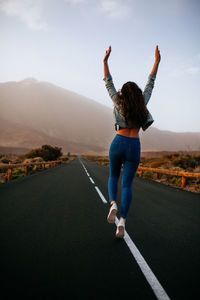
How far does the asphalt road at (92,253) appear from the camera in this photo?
1.82 metres

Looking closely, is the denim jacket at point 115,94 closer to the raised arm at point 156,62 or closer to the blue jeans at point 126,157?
the raised arm at point 156,62

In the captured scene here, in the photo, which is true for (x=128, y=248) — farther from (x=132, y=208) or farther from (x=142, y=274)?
(x=132, y=208)

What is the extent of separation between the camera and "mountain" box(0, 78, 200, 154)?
377ft

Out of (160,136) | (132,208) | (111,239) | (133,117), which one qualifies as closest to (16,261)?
(111,239)

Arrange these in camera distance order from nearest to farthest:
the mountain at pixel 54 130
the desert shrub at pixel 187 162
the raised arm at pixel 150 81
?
the raised arm at pixel 150 81, the desert shrub at pixel 187 162, the mountain at pixel 54 130

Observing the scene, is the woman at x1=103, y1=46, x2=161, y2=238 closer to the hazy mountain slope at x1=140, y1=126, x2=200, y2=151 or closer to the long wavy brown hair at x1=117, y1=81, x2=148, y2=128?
the long wavy brown hair at x1=117, y1=81, x2=148, y2=128

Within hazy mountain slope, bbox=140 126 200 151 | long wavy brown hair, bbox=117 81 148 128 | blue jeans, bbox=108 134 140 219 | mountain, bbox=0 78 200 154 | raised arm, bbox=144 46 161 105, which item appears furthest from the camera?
hazy mountain slope, bbox=140 126 200 151

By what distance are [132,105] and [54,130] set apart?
149 metres

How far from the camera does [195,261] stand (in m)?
2.39

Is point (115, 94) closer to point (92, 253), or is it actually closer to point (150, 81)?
point (150, 81)

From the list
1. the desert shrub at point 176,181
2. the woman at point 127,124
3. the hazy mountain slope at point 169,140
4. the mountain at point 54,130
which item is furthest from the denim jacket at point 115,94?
the hazy mountain slope at point 169,140

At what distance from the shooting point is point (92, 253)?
2539 mm

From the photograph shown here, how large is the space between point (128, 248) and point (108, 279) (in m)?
0.81

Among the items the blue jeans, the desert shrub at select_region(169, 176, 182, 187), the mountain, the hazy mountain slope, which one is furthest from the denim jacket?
the hazy mountain slope
